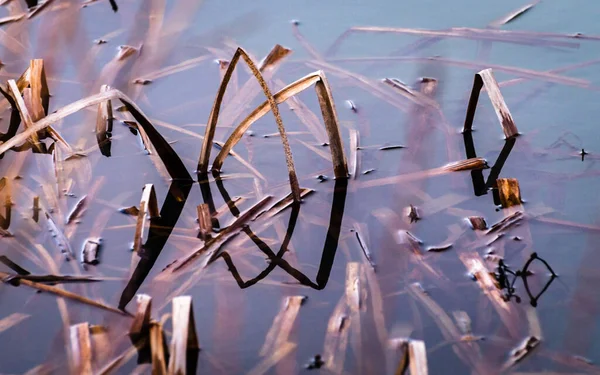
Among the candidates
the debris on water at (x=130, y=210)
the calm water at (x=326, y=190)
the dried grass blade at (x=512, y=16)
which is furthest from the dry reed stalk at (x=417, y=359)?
the dried grass blade at (x=512, y=16)

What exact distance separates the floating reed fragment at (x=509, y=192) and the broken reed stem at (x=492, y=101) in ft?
1.09

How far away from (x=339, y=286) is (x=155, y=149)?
0.70m

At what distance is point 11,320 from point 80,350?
0.21 m

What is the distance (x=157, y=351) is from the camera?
1332 mm

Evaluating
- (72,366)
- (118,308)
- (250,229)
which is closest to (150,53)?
(250,229)

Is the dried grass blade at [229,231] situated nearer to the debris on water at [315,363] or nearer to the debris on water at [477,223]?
the debris on water at [315,363]

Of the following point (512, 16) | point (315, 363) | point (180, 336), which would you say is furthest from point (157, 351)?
point (512, 16)

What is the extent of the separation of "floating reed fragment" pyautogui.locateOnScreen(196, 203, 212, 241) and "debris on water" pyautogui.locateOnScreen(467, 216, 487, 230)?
63 cm

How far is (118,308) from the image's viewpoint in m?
1.56

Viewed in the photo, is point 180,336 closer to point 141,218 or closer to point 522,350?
point 141,218

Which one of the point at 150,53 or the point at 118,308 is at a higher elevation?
the point at 150,53

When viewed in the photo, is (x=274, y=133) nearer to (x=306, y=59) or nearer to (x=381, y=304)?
(x=306, y=59)

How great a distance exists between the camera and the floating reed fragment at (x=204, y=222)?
178 cm

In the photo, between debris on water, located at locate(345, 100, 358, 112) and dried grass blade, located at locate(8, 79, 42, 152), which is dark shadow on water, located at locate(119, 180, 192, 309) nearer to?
dried grass blade, located at locate(8, 79, 42, 152)
